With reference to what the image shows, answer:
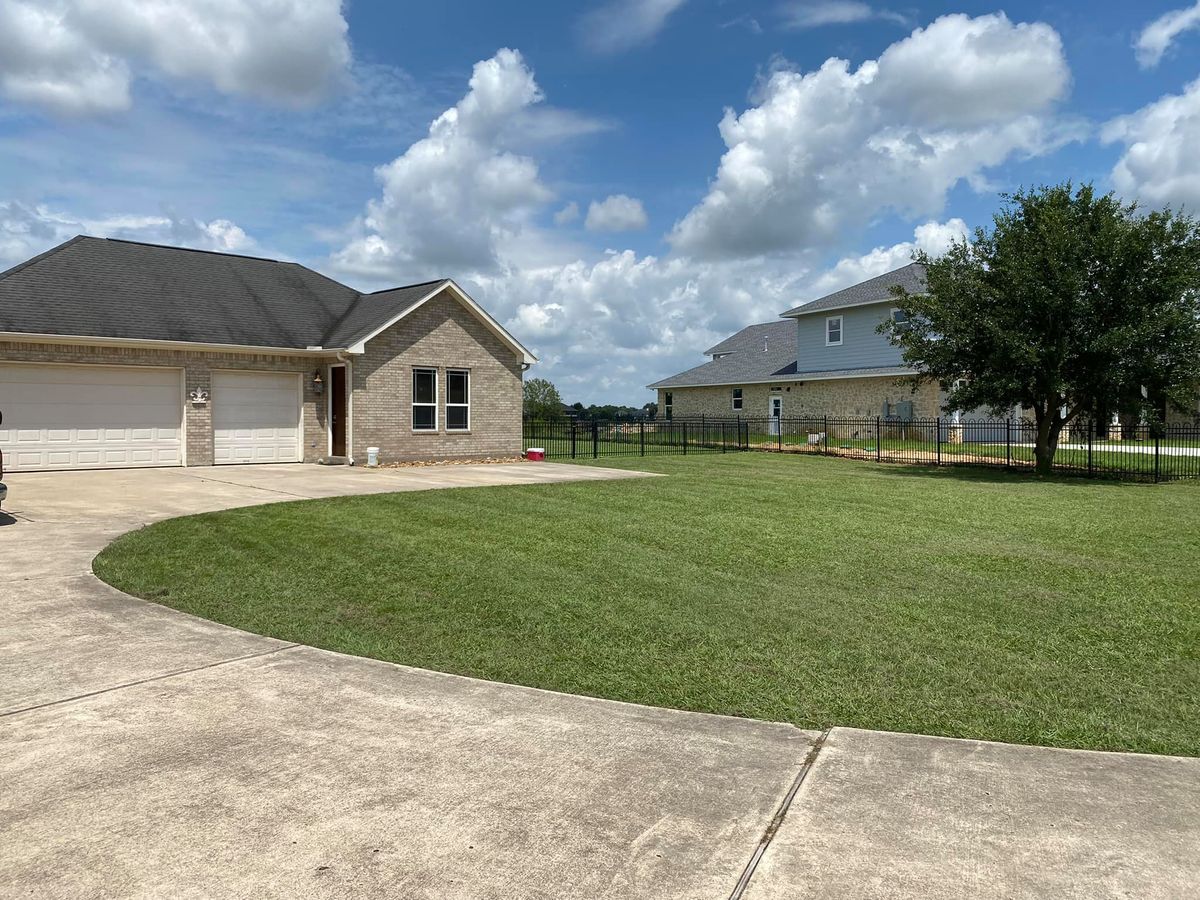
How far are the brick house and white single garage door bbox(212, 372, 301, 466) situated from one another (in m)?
0.03

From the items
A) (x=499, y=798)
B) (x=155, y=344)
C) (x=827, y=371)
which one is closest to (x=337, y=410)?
(x=155, y=344)

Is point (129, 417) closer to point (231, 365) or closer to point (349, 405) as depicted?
point (231, 365)

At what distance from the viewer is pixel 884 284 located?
117ft

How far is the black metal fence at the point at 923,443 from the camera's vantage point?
23.5 m

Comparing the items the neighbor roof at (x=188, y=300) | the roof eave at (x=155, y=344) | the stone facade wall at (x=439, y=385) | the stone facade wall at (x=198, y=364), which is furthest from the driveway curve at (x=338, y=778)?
the stone facade wall at (x=439, y=385)

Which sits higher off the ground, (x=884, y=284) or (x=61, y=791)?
(x=884, y=284)

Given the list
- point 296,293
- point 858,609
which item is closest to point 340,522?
point 858,609

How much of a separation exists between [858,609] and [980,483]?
13.5 meters

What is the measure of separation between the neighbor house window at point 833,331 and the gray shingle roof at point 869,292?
83 cm

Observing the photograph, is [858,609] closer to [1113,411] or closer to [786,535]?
[786,535]

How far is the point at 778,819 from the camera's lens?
11.0ft

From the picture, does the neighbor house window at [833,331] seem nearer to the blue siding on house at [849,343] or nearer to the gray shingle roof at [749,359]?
the blue siding on house at [849,343]

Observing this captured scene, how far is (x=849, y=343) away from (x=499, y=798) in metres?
35.4

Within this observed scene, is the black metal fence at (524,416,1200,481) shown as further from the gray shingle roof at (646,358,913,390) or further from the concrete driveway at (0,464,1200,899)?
the concrete driveway at (0,464,1200,899)
